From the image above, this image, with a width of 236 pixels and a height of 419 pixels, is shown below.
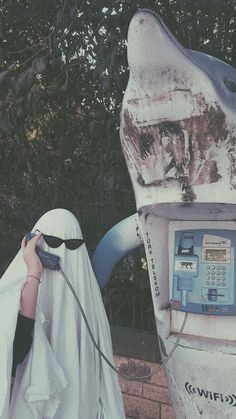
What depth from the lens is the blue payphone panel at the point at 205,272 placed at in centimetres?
248

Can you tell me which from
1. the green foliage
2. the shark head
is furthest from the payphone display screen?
the green foliage

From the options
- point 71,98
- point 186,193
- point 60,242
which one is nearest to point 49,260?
point 60,242

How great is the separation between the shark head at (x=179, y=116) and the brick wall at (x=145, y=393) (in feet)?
6.31

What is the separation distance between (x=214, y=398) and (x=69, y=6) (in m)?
2.43

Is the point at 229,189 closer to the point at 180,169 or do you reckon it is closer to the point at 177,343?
the point at 180,169

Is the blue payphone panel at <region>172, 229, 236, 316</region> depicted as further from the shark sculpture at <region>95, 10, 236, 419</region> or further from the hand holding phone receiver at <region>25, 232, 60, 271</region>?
the hand holding phone receiver at <region>25, 232, 60, 271</region>

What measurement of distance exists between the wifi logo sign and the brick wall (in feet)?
4.27

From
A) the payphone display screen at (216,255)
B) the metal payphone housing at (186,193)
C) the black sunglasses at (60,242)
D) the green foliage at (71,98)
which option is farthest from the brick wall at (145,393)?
the black sunglasses at (60,242)

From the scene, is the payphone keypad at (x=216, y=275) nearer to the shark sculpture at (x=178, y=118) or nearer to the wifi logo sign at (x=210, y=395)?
the shark sculpture at (x=178, y=118)

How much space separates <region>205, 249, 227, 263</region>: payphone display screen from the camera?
2490mm

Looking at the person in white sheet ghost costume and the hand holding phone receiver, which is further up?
the hand holding phone receiver

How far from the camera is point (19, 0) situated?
4555mm

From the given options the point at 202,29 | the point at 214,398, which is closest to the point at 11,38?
the point at 202,29

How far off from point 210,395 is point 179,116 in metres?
1.17
